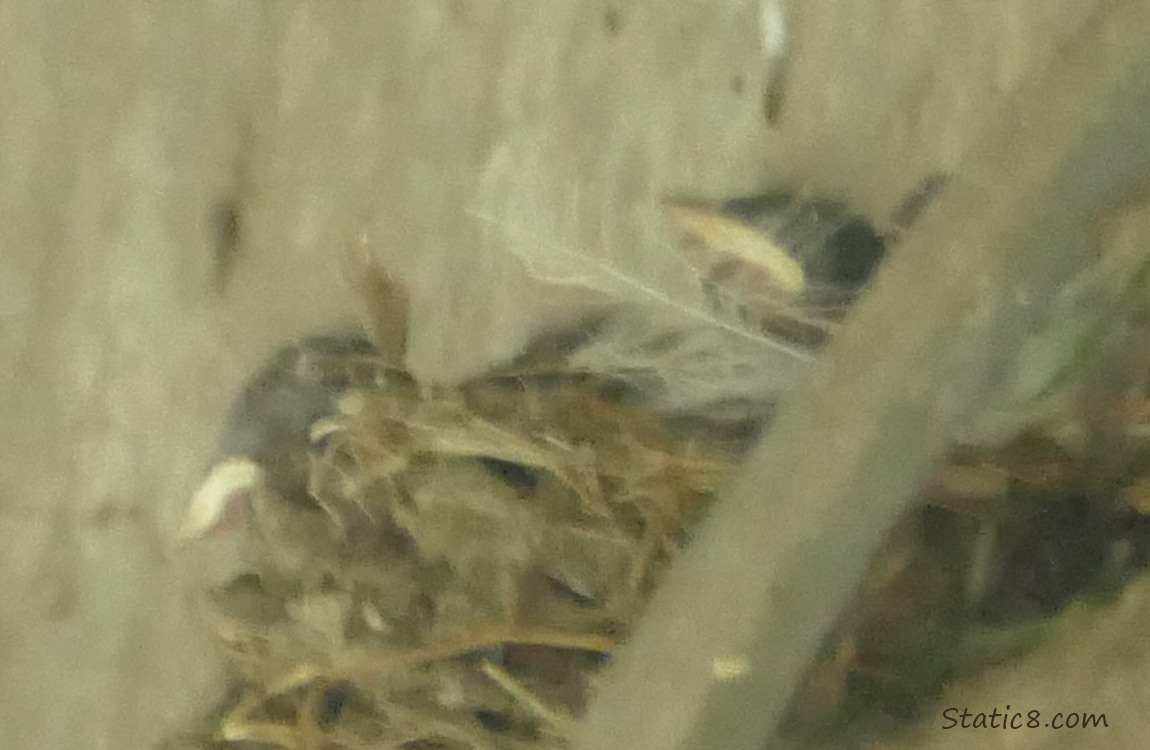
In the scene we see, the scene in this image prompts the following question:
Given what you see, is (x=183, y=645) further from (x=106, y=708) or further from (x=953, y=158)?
(x=953, y=158)

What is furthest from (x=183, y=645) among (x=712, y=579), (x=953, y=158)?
(x=953, y=158)

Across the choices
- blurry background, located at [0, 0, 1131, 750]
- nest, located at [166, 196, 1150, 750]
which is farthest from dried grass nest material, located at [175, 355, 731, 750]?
blurry background, located at [0, 0, 1131, 750]

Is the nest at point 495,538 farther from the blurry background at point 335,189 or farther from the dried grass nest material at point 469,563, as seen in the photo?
the blurry background at point 335,189

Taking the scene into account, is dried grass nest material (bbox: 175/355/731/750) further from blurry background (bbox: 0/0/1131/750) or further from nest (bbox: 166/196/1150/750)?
blurry background (bbox: 0/0/1131/750)

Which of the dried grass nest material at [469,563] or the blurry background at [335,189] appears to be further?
the blurry background at [335,189]

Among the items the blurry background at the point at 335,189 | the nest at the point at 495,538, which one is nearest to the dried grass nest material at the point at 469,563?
the nest at the point at 495,538
